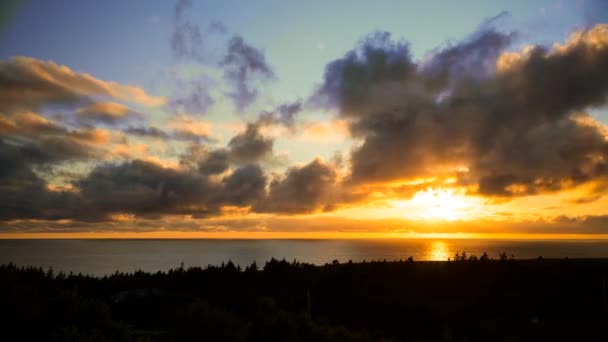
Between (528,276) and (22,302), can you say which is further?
(528,276)

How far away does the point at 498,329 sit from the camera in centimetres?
3319

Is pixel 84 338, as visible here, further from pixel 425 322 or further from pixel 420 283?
pixel 420 283

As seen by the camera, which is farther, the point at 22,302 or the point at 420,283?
the point at 420,283

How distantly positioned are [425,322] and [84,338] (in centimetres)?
2725

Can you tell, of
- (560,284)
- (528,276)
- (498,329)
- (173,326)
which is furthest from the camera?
(528,276)

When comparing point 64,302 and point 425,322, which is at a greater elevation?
point 64,302

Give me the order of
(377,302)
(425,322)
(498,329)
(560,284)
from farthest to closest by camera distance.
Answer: (560,284) → (377,302) → (425,322) → (498,329)

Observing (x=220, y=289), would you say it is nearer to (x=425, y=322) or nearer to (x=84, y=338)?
(x=425, y=322)

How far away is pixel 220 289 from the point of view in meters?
44.8

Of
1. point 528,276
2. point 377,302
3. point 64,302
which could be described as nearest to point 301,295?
point 377,302

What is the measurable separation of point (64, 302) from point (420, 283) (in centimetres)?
3517

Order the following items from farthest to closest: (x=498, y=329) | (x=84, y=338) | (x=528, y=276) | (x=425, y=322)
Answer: (x=528, y=276) → (x=425, y=322) → (x=498, y=329) → (x=84, y=338)

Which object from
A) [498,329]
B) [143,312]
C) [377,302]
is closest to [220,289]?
[143,312]

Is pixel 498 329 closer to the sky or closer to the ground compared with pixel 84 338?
closer to the ground
